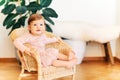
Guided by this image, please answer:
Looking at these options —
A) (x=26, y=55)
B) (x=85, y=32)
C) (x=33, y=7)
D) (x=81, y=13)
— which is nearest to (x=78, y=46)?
(x=85, y=32)

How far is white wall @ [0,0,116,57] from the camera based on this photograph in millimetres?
4238

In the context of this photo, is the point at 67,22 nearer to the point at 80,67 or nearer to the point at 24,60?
the point at 80,67

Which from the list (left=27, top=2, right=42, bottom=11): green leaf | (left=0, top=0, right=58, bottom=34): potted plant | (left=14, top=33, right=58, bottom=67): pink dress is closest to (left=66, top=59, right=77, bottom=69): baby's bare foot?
(left=14, top=33, right=58, bottom=67): pink dress

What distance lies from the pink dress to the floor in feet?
1.65

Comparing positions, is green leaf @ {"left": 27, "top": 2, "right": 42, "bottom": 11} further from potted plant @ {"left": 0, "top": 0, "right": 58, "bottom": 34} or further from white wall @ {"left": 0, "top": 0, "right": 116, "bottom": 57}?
white wall @ {"left": 0, "top": 0, "right": 116, "bottom": 57}

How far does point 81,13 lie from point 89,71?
1009 mm

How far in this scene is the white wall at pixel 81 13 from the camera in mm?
4238

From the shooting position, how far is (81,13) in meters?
4.27

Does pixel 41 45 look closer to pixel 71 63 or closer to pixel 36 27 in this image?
pixel 36 27

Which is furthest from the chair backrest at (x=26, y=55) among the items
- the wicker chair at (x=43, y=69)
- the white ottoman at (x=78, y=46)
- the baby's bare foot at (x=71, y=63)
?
the white ottoman at (x=78, y=46)

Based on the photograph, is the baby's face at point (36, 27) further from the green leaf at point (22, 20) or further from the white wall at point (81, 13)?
the white wall at point (81, 13)

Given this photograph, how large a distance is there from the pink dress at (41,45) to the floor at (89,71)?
1.65 ft

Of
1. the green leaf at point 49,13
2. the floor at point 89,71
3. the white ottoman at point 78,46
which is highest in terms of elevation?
the green leaf at point 49,13

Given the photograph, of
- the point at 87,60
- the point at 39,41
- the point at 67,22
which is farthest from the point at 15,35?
the point at 87,60
